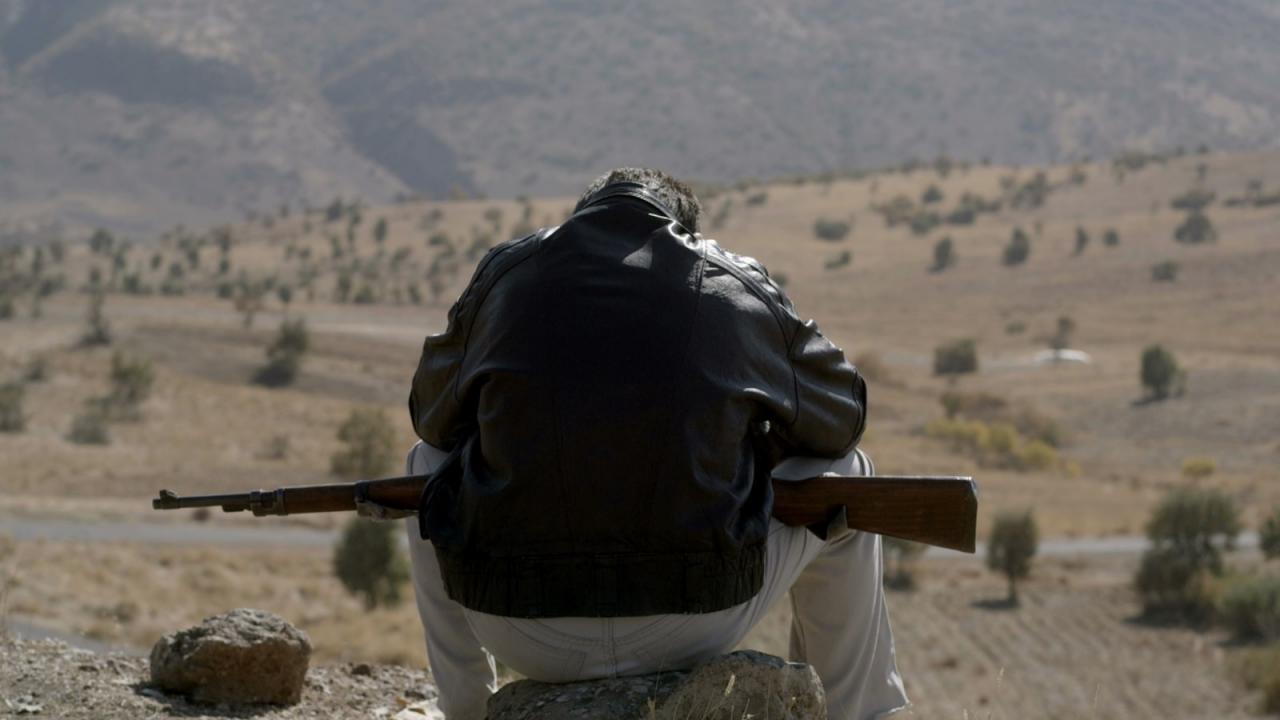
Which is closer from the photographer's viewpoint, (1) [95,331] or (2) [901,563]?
(2) [901,563]

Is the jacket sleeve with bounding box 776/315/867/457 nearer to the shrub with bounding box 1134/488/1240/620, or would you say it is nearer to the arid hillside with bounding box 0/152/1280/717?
the arid hillside with bounding box 0/152/1280/717

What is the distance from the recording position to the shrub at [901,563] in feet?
82.7

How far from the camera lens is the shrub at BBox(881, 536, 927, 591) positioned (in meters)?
25.2

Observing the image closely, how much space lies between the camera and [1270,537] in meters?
26.1

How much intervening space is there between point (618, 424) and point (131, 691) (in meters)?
2.59

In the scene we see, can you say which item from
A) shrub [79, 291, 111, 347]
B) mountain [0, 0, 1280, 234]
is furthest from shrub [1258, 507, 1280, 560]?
mountain [0, 0, 1280, 234]

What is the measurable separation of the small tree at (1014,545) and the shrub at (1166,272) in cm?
3411

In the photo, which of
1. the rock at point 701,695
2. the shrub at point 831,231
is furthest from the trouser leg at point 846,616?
the shrub at point 831,231

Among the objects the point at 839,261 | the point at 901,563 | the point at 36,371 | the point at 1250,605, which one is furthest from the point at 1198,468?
the point at 839,261

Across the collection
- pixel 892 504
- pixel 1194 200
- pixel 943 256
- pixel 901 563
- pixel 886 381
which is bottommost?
pixel 901 563

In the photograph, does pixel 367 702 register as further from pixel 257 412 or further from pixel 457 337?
pixel 257 412

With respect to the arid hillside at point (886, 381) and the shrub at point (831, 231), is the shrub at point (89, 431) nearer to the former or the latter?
the arid hillside at point (886, 381)

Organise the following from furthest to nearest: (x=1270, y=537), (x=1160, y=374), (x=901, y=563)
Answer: (x=1160, y=374) < (x=1270, y=537) < (x=901, y=563)

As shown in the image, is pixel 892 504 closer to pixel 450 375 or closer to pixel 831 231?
pixel 450 375
